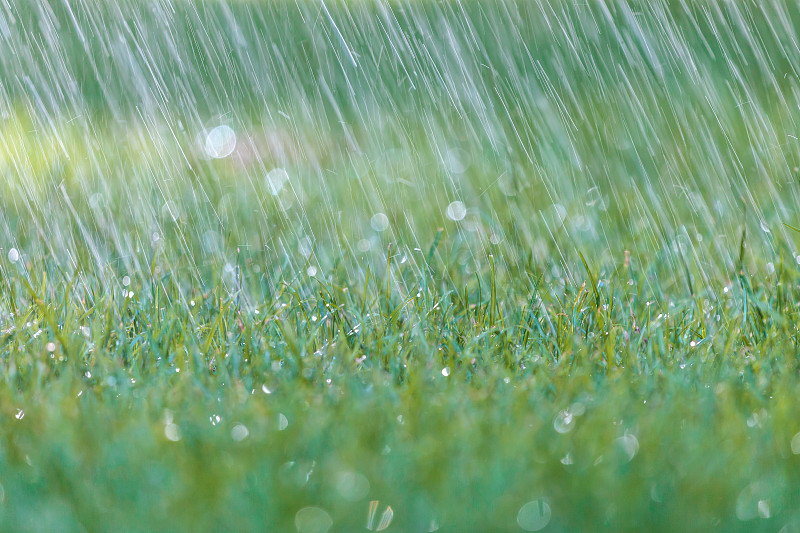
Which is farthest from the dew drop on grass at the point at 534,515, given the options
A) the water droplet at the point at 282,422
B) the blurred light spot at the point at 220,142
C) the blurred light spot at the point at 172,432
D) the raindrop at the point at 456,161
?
the blurred light spot at the point at 220,142

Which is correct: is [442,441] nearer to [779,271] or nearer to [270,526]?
[270,526]

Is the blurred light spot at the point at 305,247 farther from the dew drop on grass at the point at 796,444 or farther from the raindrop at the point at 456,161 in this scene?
the dew drop on grass at the point at 796,444

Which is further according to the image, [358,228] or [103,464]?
[358,228]

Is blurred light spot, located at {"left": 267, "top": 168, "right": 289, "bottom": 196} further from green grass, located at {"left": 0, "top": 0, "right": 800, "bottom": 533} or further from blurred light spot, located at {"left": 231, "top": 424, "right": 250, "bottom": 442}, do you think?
blurred light spot, located at {"left": 231, "top": 424, "right": 250, "bottom": 442}

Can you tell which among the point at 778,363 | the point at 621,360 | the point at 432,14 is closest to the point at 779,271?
the point at 778,363

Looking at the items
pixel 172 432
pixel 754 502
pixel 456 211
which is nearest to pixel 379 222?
pixel 456 211

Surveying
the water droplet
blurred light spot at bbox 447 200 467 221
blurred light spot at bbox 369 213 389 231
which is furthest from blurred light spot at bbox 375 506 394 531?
blurred light spot at bbox 447 200 467 221

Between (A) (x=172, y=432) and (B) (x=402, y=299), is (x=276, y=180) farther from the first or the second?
(A) (x=172, y=432)
